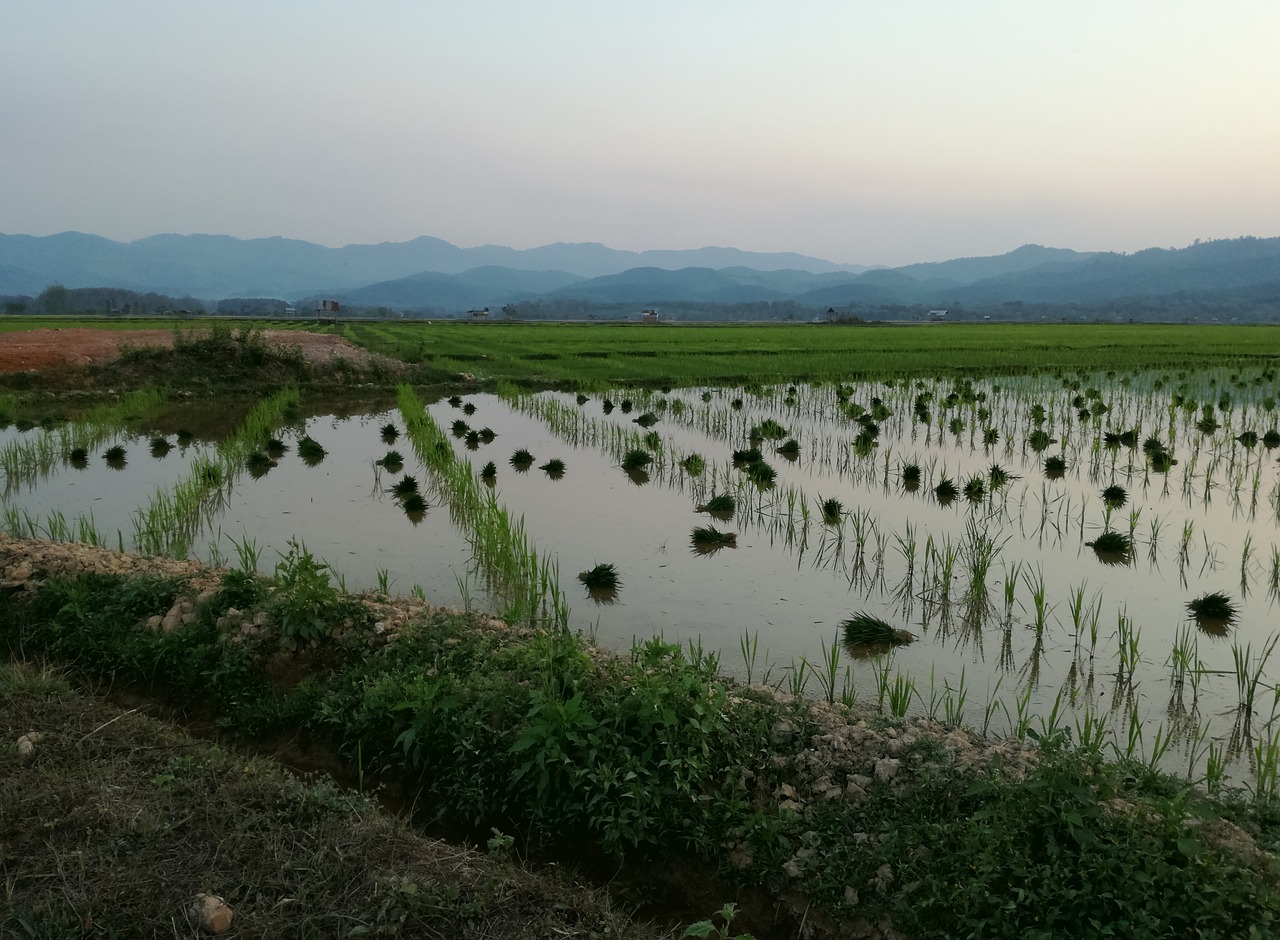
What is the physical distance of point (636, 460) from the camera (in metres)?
9.84

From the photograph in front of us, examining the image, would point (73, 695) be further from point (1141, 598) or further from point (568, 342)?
point (568, 342)

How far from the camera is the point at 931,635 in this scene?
16.2 ft

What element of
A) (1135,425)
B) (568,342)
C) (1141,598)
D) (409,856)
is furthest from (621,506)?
(568,342)

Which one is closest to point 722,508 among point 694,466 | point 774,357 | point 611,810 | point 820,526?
point 820,526

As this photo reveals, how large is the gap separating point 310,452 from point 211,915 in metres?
8.68

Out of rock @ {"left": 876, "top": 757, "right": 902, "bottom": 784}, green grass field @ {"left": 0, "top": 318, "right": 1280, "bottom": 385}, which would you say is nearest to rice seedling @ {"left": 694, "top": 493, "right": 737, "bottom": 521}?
rock @ {"left": 876, "top": 757, "right": 902, "bottom": 784}

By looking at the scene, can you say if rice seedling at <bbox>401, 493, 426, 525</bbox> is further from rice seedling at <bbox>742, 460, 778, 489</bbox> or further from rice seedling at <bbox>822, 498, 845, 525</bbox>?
rice seedling at <bbox>822, 498, 845, 525</bbox>

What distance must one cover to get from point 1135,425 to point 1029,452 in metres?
2.84

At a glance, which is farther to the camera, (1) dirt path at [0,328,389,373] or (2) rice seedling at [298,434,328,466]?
(1) dirt path at [0,328,389,373]

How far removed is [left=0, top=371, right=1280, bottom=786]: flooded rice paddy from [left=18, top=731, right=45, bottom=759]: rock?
6.66 feet

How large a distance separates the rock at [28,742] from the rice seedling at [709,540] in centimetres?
438

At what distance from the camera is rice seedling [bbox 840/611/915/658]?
4750mm

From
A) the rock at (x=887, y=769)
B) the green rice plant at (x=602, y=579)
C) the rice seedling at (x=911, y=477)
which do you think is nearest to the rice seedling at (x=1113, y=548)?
the rice seedling at (x=911, y=477)

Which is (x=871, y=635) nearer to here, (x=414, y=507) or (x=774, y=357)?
(x=414, y=507)
